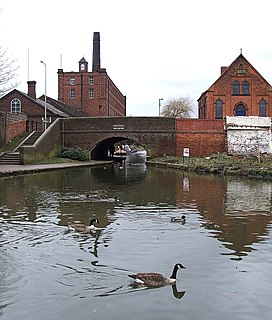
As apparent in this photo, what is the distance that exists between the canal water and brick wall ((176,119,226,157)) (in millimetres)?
25852

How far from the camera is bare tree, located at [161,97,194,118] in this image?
8444 centimetres

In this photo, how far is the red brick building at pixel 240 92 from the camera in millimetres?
52344

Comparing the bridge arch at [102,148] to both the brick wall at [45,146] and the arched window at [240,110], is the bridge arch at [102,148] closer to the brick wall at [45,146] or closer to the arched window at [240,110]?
the brick wall at [45,146]

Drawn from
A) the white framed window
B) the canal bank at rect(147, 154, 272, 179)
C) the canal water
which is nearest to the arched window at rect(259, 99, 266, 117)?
the canal bank at rect(147, 154, 272, 179)

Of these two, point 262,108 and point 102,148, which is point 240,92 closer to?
point 262,108

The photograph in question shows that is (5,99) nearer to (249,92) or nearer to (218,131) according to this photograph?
(218,131)

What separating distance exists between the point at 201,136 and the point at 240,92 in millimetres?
12760

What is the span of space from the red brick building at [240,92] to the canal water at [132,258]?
36861 mm

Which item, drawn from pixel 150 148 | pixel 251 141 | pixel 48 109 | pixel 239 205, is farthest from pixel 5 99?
pixel 239 205

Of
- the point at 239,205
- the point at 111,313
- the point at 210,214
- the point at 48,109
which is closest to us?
the point at 111,313

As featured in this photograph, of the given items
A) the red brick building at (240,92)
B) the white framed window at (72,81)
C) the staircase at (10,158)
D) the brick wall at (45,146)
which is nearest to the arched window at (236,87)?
the red brick building at (240,92)

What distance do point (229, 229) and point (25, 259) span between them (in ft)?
17.2

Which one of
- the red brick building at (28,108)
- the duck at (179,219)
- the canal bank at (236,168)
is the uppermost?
the red brick building at (28,108)

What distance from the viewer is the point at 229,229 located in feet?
38.1
